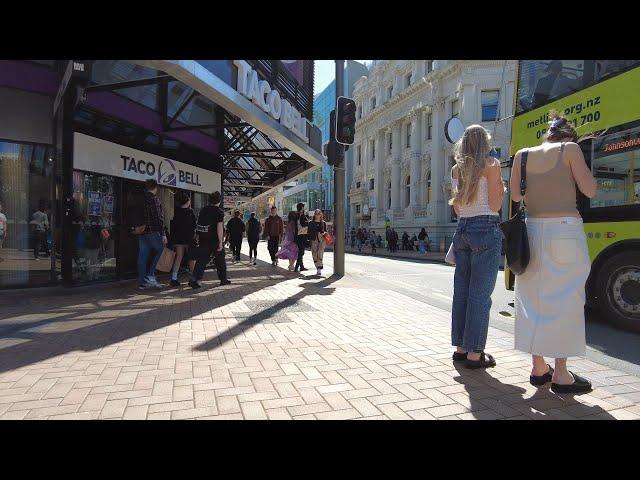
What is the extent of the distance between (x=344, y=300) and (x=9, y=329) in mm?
4154

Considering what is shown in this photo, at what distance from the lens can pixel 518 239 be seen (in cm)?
297

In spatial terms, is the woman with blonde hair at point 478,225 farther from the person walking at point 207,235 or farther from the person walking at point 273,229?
the person walking at point 273,229

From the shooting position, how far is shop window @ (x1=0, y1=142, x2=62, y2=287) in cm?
720

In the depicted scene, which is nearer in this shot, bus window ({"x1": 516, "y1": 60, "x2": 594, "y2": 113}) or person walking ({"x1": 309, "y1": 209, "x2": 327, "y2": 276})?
bus window ({"x1": 516, "y1": 60, "x2": 594, "y2": 113})

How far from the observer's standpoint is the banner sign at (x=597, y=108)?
516cm

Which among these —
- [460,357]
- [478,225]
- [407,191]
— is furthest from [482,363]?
[407,191]

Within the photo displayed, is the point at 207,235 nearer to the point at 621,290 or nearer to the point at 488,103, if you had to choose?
the point at 621,290

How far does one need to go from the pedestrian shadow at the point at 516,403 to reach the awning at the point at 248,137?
463 centimetres

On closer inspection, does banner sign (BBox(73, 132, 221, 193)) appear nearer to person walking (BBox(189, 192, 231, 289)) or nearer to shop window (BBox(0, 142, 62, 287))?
shop window (BBox(0, 142, 62, 287))

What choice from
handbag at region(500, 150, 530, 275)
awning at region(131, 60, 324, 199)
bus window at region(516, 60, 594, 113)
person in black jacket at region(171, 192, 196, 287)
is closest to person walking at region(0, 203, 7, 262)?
person in black jacket at region(171, 192, 196, 287)

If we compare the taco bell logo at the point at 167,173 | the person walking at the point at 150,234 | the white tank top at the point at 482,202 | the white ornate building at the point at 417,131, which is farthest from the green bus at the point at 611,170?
the white ornate building at the point at 417,131

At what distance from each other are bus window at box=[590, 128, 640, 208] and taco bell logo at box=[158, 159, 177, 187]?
8177 millimetres

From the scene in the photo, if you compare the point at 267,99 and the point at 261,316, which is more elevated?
the point at 267,99

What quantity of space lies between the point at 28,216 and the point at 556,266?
8.05 m
